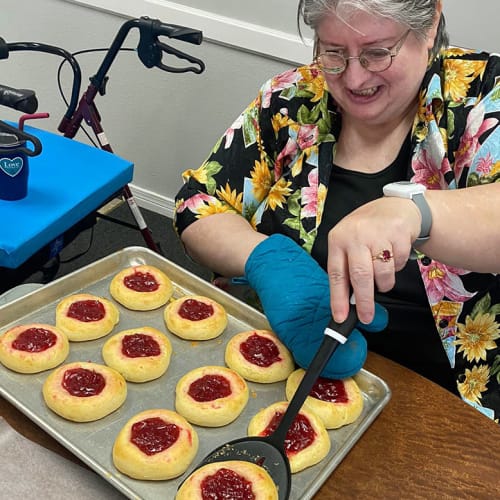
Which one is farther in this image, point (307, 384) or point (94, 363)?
point (94, 363)

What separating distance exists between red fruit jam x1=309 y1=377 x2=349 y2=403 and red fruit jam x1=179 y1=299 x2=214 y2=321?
0.81 ft

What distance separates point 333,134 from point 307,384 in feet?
1.97

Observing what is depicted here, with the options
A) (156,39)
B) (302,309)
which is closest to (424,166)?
(302,309)

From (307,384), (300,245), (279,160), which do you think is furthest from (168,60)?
(307,384)

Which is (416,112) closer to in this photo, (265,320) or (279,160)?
(279,160)

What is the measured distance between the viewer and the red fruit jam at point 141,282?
121 centimetres

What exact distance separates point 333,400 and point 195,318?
11.6 inches

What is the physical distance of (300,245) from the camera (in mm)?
1296

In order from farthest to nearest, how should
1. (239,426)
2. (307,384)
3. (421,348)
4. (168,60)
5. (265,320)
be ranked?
(168,60), (421,348), (265,320), (239,426), (307,384)

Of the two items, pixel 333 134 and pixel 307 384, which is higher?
pixel 333 134

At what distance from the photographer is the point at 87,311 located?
1.15 metres

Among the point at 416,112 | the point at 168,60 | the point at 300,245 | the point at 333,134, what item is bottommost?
the point at 168,60

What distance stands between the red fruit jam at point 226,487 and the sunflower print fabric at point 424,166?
0.54 metres

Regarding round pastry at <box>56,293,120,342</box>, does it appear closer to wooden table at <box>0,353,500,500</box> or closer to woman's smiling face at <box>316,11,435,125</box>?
wooden table at <box>0,353,500,500</box>
